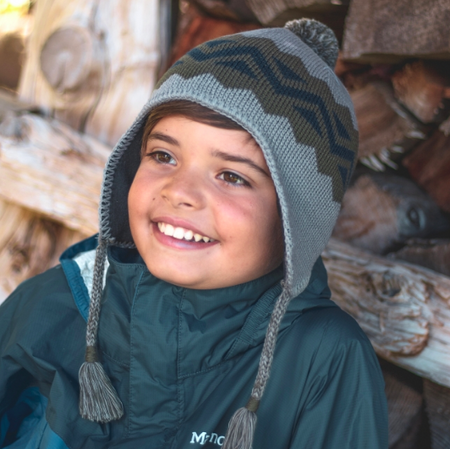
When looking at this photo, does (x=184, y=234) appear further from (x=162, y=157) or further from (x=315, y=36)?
(x=315, y=36)

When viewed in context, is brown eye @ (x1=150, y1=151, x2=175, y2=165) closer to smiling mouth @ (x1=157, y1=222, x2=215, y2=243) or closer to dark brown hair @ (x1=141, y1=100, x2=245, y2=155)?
dark brown hair @ (x1=141, y1=100, x2=245, y2=155)

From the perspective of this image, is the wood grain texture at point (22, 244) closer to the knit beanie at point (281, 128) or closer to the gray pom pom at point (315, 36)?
the knit beanie at point (281, 128)

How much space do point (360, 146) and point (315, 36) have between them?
0.58 m

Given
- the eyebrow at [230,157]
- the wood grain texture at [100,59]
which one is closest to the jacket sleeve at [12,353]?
the eyebrow at [230,157]

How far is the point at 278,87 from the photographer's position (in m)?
1.31

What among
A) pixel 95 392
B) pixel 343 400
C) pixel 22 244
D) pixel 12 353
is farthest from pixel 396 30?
pixel 22 244

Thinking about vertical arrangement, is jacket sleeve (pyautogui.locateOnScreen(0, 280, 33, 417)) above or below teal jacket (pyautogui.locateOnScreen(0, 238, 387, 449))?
below

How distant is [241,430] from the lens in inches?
47.5

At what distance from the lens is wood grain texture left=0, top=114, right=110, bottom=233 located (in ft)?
7.13

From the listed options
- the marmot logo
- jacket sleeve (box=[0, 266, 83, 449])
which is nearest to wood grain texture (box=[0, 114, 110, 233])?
jacket sleeve (box=[0, 266, 83, 449])

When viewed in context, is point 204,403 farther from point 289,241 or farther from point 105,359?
point 289,241

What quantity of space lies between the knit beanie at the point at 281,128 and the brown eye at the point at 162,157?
0.34 feet

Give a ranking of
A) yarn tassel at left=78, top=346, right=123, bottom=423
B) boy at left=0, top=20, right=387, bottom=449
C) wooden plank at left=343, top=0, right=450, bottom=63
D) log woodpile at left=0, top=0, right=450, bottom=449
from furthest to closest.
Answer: log woodpile at left=0, top=0, right=450, bottom=449 < wooden plank at left=343, top=0, right=450, bottom=63 < yarn tassel at left=78, top=346, right=123, bottom=423 < boy at left=0, top=20, right=387, bottom=449

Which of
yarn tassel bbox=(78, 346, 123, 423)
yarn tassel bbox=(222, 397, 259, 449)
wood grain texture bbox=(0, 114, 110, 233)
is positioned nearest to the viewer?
yarn tassel bbox=(222, 397, 259, 449)
